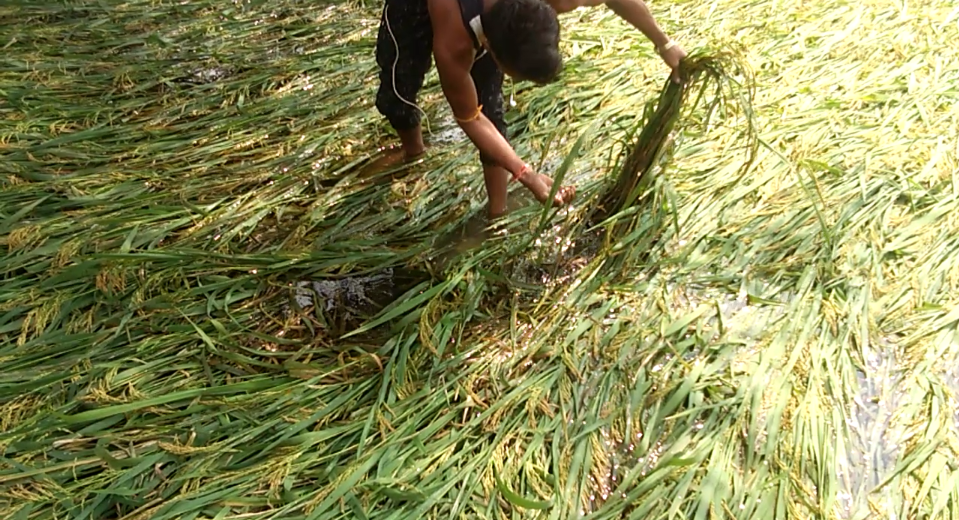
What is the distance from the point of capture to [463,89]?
5.22ft

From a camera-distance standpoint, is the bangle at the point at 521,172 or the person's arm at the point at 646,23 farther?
the person's arm at the point at 646,23

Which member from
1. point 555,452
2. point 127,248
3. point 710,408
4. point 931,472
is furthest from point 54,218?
point 931,472

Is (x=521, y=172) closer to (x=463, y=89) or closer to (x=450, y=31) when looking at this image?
(x=463, y=89)

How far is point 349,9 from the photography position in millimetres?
3135

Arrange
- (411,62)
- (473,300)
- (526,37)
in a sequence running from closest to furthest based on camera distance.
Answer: (526,37)
(473,300)
(411,62)

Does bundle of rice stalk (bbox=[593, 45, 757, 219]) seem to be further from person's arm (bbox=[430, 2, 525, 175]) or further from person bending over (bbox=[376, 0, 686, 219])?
person's arm (bbox=[430, 2, 525, 175])

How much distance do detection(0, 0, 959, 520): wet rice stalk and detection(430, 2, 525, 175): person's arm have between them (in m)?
0.16

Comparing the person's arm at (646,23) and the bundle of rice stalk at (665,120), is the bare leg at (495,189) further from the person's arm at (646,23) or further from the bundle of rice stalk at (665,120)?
the person's arm at (646,23)

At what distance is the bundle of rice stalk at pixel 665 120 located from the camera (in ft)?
5.15

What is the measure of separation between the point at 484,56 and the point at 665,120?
48cm

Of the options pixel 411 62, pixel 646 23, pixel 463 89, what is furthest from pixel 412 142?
pixel 646 23

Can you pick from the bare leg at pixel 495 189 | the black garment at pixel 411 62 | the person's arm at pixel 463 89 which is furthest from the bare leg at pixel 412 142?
the person's arm at pixel 463 89

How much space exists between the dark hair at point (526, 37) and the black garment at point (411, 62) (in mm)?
334

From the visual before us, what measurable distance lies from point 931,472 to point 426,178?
1.52 meters
